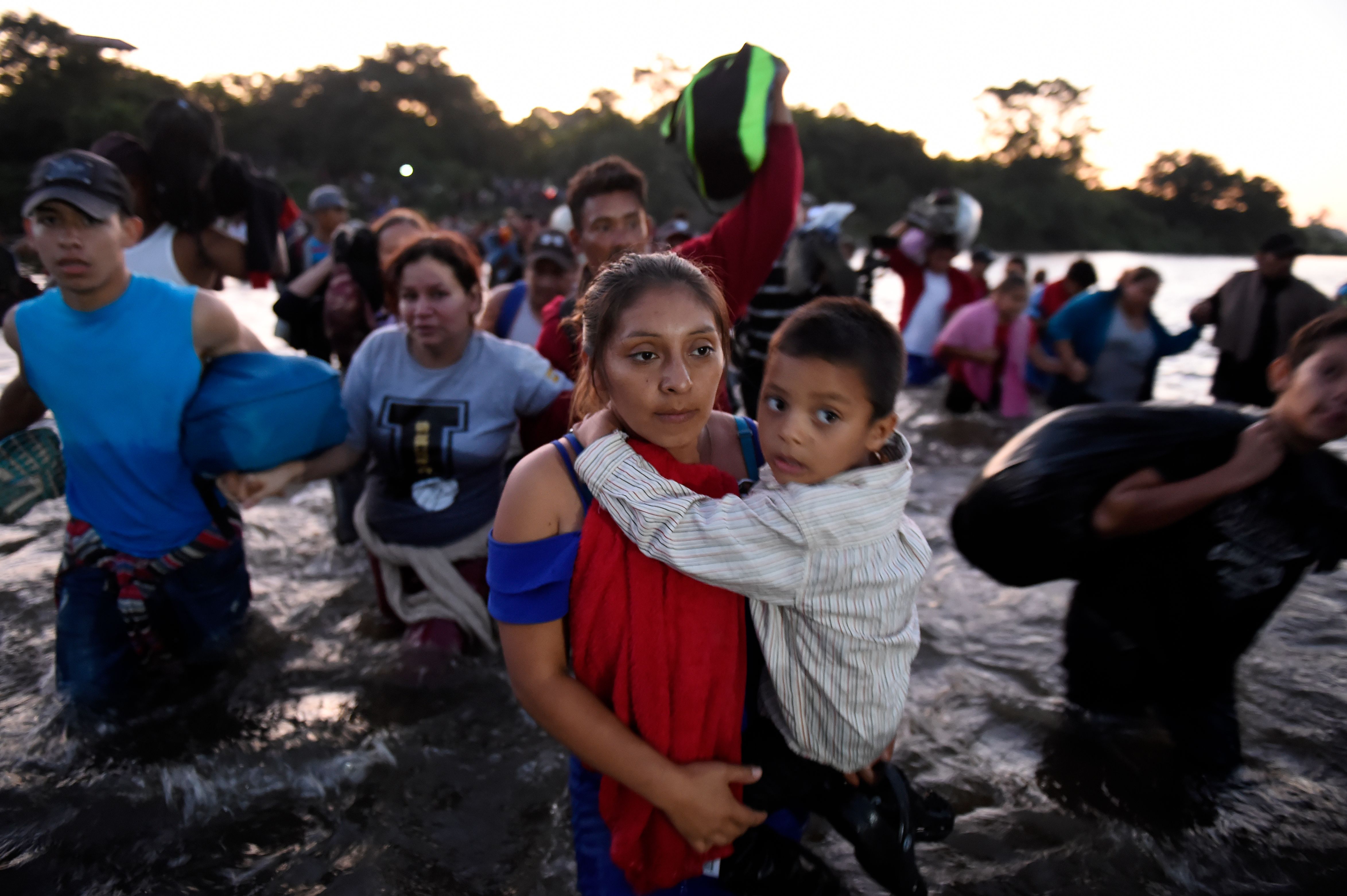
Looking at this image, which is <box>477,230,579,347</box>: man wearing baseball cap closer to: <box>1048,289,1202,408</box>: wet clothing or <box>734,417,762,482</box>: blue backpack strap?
<box>734,417,762,482</box>: blue backpack strap

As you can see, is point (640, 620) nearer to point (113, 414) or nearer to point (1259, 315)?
point (113, 414)

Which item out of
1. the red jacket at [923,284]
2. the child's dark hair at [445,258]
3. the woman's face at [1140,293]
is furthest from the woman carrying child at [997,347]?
the child's dark hair at [445,258]

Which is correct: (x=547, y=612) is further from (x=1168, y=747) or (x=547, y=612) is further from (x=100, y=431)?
(x=1168, y=747)

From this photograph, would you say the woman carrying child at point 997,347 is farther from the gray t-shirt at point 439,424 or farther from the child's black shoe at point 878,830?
the child's black shoe at point 878,830

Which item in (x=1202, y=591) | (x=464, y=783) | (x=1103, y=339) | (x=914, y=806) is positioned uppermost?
(x=1103, y=339)

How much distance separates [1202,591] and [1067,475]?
0.56 meters

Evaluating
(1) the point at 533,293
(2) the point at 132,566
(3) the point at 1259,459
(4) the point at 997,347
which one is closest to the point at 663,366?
(3) the point at 1259,459

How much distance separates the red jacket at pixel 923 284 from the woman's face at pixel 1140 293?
71.7 inches

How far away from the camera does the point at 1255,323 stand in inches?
234

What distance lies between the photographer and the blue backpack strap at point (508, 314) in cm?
434

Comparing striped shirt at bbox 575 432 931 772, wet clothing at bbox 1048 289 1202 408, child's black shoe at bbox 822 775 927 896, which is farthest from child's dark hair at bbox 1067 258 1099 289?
child's black shoe at bbox 822 775 927 896

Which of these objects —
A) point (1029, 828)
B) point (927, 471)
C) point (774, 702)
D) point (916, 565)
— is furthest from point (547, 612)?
point (927, 471)

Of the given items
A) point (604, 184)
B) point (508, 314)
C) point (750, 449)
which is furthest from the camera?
point (508, 314)

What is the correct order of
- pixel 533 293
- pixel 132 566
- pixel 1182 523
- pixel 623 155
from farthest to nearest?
pixel 623 155
pixel 533 293
pixel 132 566
pixel 1182 523
